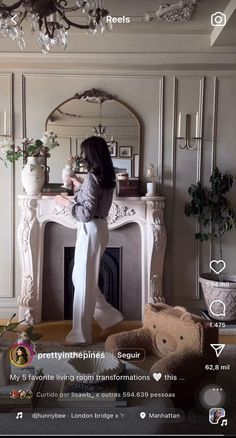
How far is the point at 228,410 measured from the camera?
2.05 feet

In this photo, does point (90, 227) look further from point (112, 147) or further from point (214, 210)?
point (214, 210)

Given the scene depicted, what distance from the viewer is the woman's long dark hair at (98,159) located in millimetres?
1389

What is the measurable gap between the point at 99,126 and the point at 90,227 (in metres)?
0.55

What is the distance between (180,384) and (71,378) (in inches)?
7.4

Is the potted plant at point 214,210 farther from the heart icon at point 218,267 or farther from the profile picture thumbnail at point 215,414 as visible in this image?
the profile picture thumbnail at point 215,414

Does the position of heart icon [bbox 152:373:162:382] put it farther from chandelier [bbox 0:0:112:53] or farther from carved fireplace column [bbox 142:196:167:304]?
carved fireplace column [bbox 142:196:167:304]

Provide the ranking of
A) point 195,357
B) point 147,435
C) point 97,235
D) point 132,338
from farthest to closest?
point 97,235 < point 132,338 < point 195,357 < point 147,435

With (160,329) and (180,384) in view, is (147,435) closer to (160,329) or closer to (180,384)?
(180,384)

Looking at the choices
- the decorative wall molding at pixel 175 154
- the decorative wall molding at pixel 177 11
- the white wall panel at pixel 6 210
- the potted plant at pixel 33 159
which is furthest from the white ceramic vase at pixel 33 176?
the decorative wall molding at pixel 177 11

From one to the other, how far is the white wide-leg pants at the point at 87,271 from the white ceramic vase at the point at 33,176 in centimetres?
43

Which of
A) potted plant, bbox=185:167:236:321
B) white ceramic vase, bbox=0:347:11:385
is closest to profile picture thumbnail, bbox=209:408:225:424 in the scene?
white ceramic vase, bbox=0:347:11:385

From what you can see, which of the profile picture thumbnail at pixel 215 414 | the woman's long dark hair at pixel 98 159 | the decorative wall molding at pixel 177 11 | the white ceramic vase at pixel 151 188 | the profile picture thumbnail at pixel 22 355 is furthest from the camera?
the white ceramic vase at pixel 151 188

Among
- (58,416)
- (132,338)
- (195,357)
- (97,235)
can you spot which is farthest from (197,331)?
(97,235)

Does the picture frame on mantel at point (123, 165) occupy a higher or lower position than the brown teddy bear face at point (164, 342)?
higher
